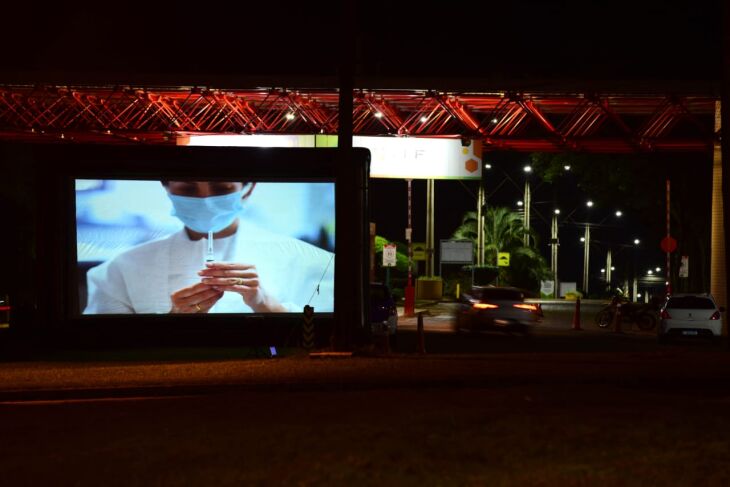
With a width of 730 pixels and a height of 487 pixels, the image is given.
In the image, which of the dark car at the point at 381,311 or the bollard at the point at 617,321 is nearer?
the dark car at the point at 381,311

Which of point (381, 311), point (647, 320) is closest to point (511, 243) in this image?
point (647, 320)

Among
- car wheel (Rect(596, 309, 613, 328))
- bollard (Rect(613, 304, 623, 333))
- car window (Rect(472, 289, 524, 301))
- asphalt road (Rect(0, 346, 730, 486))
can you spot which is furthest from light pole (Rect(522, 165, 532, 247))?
asphalt road (Rect(0, 346, 730, 486))

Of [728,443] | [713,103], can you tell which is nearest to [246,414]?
[728,443]

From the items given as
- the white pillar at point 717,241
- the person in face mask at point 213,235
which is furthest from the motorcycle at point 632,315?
the person in face mask at point 213,235

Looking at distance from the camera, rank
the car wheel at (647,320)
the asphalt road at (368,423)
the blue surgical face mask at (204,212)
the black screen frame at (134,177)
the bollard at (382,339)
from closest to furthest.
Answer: the asphalt road at (368,423)
the bollard at (382,339)
the black screen frame at (134,177)
the blue surgical face mask at (204,212)
the car wheel at (647,320)

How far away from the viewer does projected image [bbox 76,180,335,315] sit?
2330 centimetres

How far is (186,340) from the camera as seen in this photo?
2327cm

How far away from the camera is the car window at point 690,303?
1088 inches

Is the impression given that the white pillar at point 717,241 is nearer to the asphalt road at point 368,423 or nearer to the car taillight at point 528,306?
the car taillight at point 528,306

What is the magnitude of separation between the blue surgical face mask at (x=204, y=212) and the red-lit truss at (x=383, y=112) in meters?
10.5

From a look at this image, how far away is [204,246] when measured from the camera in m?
23.4

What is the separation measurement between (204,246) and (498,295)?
9118 mm

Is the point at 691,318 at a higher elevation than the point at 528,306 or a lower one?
lower

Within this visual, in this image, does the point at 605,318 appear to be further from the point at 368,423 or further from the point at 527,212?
the point at 527,212
